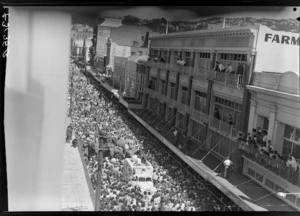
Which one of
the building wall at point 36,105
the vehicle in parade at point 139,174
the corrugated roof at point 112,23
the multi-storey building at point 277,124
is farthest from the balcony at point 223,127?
the building wall at point 36,105

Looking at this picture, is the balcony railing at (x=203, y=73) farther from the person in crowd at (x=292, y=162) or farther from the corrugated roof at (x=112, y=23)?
the person in crowd at (x=292, y=162)

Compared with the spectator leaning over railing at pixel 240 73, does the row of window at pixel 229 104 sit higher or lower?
lower

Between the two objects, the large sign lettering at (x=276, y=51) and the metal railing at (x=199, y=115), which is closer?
the large sign lettering at (x=276, y=51)

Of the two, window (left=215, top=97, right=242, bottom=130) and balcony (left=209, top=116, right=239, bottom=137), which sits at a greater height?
window (left=215, top=97, right=242, bottom=130)

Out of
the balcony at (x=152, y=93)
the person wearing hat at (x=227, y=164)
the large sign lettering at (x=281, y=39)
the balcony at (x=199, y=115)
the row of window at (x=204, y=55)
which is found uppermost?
the large sign lettering at (x=281, y=39)

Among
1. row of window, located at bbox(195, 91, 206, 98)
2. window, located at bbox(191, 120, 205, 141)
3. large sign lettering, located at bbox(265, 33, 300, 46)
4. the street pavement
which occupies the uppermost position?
large sign lettering, located at bbox(265, 33, 300, 46)

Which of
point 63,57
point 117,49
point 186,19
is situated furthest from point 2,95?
point 186,19

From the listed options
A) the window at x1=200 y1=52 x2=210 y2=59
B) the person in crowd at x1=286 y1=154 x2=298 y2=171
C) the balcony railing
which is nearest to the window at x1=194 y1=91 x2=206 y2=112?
the balcony railing

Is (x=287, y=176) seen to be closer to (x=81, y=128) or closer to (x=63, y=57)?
(x=81, y=128)

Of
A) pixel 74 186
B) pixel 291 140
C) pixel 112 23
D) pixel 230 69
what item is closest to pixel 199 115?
pixel 230 69

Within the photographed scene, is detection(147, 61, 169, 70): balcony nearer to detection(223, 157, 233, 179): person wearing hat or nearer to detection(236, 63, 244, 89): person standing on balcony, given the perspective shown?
detection(236, 63, 244, 89): person standing on balcony
